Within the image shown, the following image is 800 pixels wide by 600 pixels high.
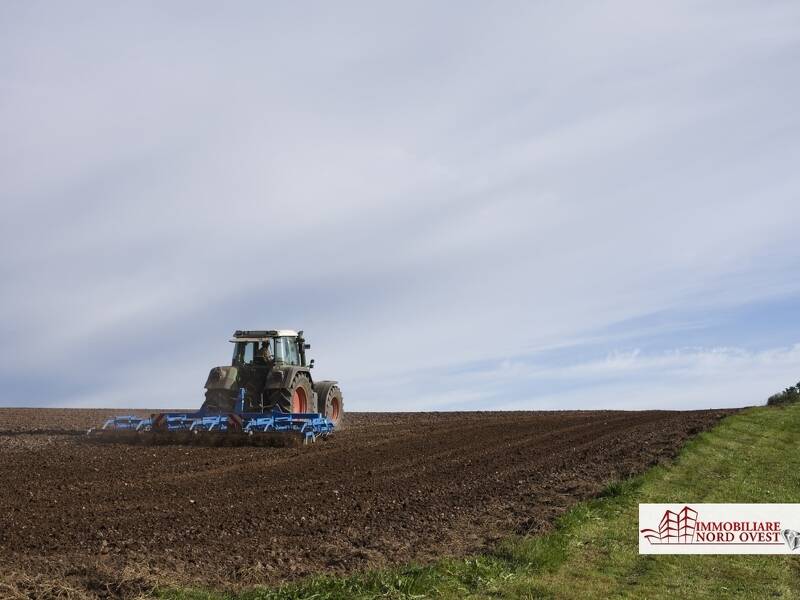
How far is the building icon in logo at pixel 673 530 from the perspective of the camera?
30.3ft

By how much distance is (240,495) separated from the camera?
11930 mm

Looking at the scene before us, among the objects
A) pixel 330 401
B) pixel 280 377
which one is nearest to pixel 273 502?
pixel 280 377

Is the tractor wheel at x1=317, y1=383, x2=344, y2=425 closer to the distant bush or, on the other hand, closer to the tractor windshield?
the tractor windshield

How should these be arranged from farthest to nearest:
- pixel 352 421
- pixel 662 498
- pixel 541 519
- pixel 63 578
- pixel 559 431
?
pixel 352 421 → pixel 559 431 → pixel 662 498 → pixel 541 519 → pixel 63 578

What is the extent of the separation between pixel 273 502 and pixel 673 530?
5.36 meters

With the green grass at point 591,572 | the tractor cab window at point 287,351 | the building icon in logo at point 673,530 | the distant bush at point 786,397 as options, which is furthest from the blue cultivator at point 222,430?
the distant bush at point 786,397

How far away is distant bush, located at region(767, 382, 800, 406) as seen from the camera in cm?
3152

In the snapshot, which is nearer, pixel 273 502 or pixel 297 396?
pixel 273 502

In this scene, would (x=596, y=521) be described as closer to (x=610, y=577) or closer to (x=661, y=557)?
(x=661, y=557)

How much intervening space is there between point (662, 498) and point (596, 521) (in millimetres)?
1730

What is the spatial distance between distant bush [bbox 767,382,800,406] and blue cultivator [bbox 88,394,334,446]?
20.5 m

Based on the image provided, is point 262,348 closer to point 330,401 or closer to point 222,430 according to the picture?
point 330,401

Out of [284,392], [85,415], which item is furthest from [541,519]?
[85,415]

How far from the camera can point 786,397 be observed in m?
32.2
